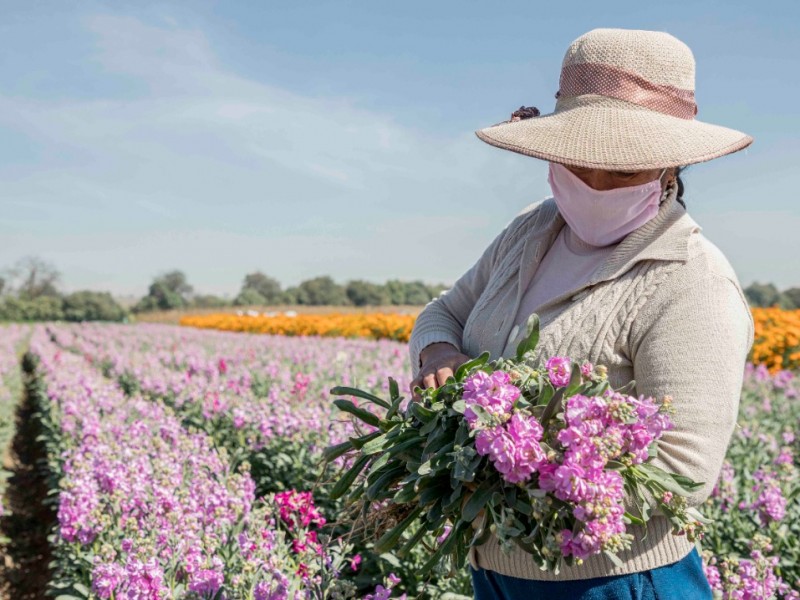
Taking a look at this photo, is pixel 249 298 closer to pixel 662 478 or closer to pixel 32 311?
pixel 32 311

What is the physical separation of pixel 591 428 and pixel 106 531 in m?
2.52

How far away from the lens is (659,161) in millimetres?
1332

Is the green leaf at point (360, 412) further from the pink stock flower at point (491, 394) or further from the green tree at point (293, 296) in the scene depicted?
the green tree at point (293, 296)

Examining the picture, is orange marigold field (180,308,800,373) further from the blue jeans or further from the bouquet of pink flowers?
the bouquet of pink flowers

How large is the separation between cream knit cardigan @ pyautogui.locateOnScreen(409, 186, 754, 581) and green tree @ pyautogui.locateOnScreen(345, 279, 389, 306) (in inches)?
1354

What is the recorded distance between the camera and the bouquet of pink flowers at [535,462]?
1.06m

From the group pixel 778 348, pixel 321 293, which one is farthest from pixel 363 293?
pixel 778 348

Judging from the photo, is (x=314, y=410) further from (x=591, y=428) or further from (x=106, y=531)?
(x=591, y=428)

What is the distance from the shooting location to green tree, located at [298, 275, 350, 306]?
124ft

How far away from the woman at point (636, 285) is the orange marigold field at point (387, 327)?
315 inches

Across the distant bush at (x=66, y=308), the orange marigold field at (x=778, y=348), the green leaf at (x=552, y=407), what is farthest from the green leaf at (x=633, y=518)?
the distant bush at (x=66, y=308)

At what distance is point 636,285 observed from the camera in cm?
138

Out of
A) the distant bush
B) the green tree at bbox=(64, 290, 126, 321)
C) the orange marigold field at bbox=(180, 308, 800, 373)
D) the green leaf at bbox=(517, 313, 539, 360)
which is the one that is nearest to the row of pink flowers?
the green leaf at bbox=(517, 313, 539, 360)

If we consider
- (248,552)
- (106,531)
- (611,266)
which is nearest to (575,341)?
(611,266)
